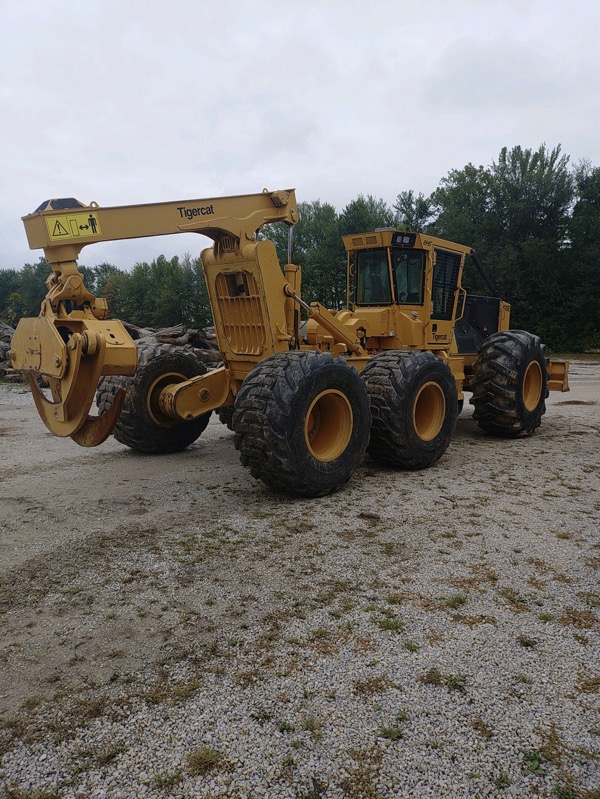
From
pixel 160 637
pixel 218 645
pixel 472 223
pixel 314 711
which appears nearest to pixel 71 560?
pixel 160 637

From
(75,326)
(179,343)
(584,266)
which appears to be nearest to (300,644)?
(75,326)

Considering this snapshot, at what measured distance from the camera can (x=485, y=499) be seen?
4992 mm

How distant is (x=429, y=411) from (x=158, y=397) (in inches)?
120

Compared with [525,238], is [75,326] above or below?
below

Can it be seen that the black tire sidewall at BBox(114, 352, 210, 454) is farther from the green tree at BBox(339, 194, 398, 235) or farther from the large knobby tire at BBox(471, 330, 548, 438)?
the green tree at BBox(339, 194, 398, 235)

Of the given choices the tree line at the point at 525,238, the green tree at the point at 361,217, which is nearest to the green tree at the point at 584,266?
the tree line at the point at 525,238

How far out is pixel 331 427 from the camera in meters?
5.34

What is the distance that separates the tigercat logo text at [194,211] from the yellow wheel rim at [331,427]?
2.07 m

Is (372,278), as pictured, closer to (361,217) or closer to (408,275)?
(408,275)

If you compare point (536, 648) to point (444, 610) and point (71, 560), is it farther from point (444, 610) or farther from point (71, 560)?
point (71, 560)

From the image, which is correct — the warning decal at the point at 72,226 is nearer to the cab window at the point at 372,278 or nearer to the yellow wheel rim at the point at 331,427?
the yellow wheel rim at the point at 331,427

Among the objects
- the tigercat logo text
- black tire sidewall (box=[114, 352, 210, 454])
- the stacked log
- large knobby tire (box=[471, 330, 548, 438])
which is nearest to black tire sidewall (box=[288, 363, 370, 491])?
the tigercat logo text

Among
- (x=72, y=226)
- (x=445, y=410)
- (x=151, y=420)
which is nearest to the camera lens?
(x=72, y=226)

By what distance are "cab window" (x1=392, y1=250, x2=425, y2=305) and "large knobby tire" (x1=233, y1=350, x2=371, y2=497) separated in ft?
7.96
